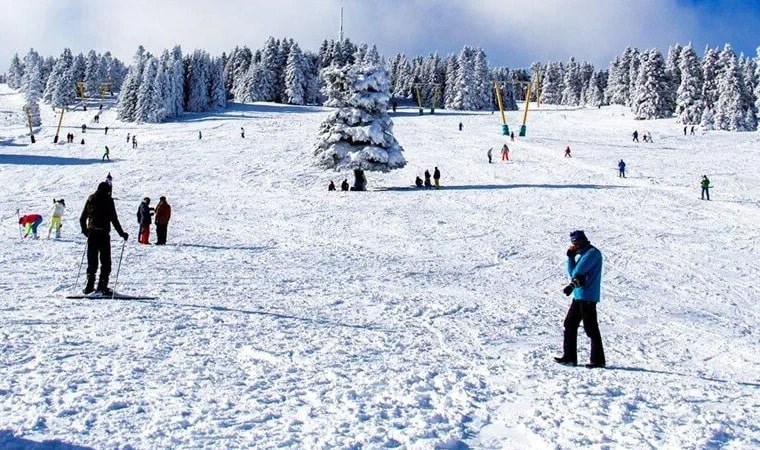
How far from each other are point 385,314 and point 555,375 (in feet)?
11.2

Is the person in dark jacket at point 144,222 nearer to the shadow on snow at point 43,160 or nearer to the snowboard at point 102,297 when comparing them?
the snowboard at point 102,297

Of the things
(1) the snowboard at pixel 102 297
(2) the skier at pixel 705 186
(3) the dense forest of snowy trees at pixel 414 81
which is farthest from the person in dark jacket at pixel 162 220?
(3) the dense forest of snowy trees at pixel 414 81

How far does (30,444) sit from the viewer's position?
4309 millimetres

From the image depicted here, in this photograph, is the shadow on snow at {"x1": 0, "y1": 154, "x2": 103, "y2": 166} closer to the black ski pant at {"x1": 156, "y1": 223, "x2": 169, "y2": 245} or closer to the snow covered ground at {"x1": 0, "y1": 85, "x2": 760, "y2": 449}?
the snow covered ground at {"x1": 0, "y1": 85, "x2": 760, "y2": 449}

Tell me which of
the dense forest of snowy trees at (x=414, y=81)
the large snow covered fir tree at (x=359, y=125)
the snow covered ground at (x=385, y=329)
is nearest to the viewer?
the snow covered ground at (x=385, y=329)

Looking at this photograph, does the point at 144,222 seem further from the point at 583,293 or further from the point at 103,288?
the point at 583,293

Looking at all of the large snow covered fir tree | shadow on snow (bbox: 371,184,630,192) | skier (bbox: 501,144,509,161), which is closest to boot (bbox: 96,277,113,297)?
shadow on snow (bbox: 371,184,630,192)

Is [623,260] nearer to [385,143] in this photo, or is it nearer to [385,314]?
[385,314]

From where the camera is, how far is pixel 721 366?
8.16m

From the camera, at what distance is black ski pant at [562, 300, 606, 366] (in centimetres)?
727

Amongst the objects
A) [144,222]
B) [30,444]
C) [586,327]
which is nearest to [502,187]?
[144,222]

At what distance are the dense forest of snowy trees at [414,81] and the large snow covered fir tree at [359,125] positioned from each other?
1751 cm

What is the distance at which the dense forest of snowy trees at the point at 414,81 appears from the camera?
75188 millimetres

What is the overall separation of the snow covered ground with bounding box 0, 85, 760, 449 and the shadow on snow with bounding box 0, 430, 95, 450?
0.07 feet
